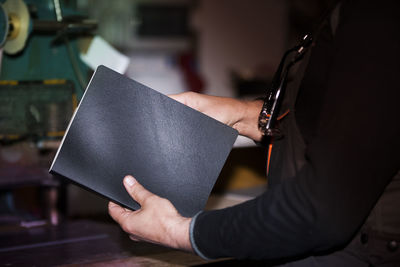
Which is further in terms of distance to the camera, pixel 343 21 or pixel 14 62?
pixel 14 62

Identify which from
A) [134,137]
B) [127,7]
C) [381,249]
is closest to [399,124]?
[381,249]

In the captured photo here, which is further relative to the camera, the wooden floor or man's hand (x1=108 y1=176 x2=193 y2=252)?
the wooden floor

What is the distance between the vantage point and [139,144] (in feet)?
2.02

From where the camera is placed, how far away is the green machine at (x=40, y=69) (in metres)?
1.03

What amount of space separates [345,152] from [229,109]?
1.06ft

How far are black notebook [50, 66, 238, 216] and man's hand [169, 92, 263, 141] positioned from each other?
0.31 feet

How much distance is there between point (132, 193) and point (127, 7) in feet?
9.45

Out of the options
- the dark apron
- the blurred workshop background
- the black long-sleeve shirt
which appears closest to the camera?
the black long-sleeve shirt

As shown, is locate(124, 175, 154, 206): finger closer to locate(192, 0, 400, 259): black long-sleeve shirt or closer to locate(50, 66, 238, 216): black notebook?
locate(50, 66, 238, 216): black notebook

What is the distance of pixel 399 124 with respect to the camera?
46 centimetres

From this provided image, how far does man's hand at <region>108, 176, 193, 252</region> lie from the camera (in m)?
0.55

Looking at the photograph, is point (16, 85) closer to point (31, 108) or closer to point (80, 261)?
point (31, 108)

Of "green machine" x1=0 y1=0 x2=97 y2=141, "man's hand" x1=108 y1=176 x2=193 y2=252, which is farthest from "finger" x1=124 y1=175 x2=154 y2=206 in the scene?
"green machine" x1=0 y1=0 x2=97 y2=141

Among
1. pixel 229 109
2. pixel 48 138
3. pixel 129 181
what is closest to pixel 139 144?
pixel 129 181
